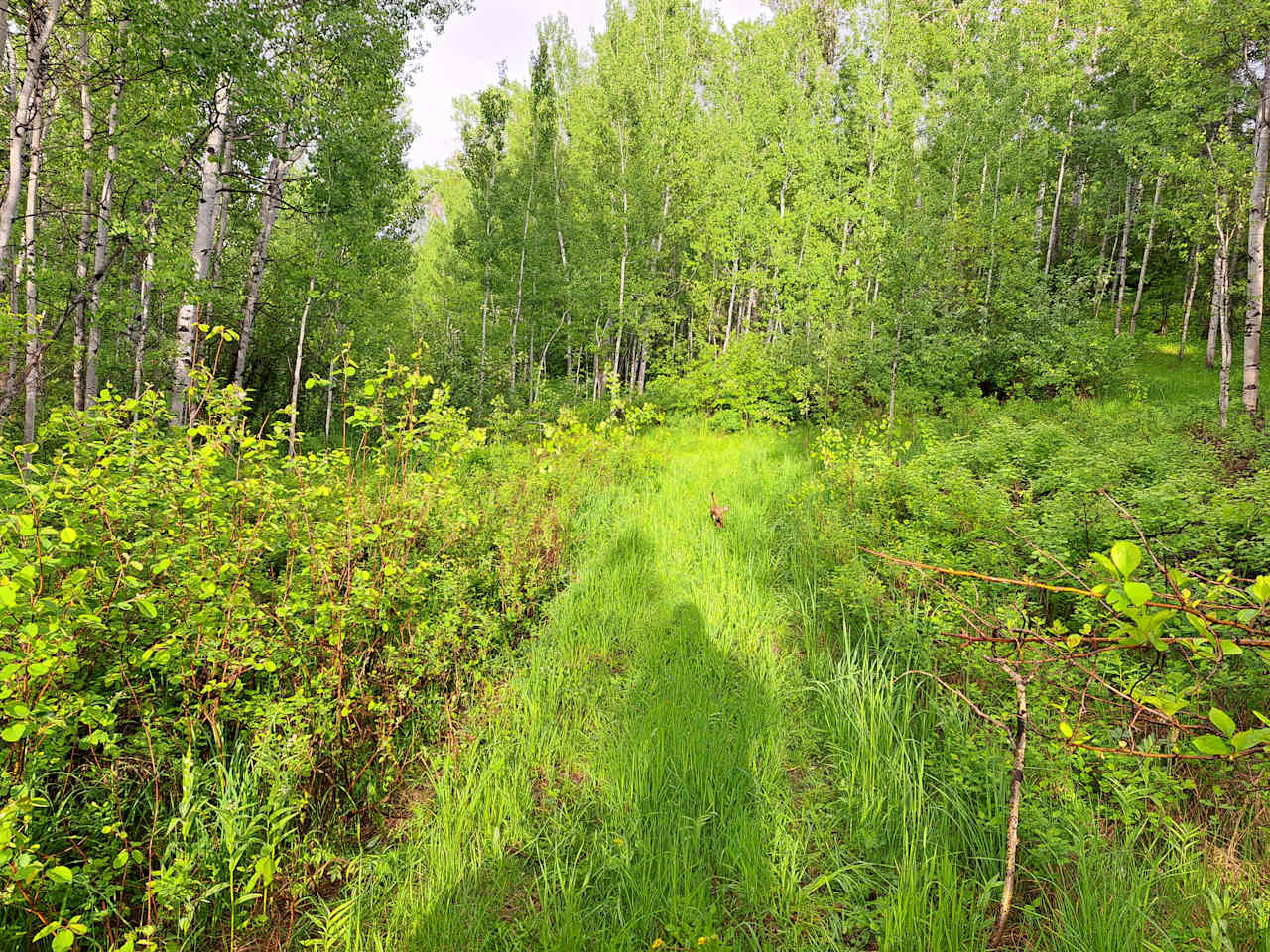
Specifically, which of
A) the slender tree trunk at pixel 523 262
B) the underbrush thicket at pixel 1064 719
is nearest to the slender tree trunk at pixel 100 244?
the underbrush thicket at pixel 1064 719

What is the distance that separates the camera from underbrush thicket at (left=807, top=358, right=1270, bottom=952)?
1512mm

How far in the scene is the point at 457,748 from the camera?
2502mm

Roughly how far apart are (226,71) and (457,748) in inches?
363

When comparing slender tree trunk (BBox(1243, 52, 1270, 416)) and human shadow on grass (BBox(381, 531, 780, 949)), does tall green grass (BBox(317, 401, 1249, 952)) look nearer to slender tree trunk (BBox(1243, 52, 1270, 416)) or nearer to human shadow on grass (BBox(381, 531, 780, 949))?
human shadow on grass (BBox(381, 531, 780, 949))

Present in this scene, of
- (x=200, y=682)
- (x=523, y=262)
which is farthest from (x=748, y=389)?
(x=200, y=682)

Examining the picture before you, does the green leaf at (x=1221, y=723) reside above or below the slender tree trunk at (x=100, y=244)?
below

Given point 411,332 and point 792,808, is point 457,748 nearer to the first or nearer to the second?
point 792,808

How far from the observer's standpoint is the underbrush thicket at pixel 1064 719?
1.51 meters

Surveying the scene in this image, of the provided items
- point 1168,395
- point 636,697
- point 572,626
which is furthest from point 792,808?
point 1168,395

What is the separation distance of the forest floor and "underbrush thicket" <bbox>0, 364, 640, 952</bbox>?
380mm

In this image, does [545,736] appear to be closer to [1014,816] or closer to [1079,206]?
[1014,816]

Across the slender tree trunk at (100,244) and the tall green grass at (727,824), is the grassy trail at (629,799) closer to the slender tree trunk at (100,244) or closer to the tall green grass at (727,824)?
the tall green grass at (727,824)

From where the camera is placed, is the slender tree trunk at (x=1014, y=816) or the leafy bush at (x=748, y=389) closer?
the slender tree trunk at (x=1014, y=816)

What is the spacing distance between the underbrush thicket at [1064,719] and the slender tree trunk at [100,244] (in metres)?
7.79
